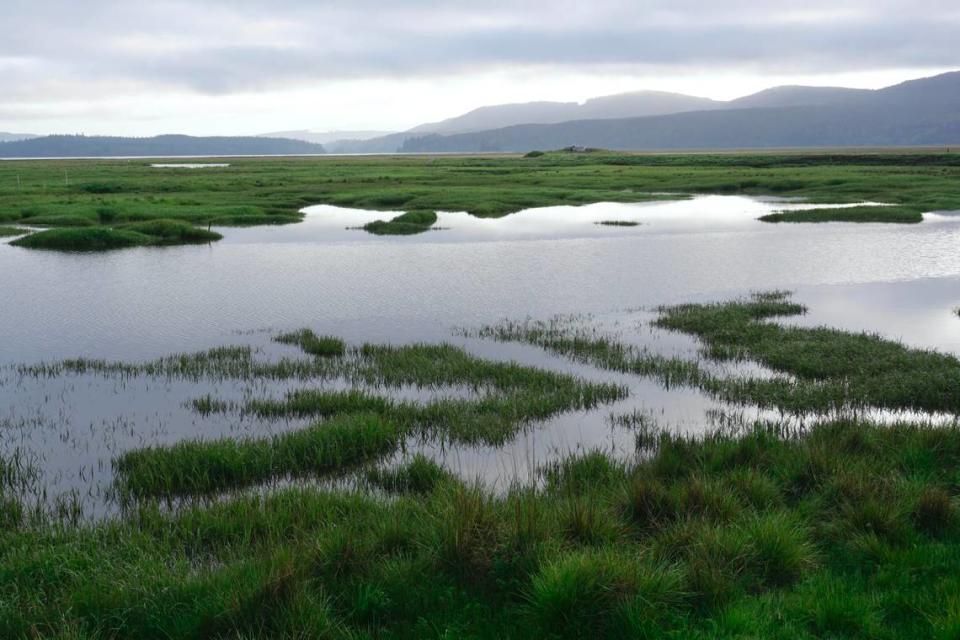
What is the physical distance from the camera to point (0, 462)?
39.8 feet

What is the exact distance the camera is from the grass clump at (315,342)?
65.0 feet

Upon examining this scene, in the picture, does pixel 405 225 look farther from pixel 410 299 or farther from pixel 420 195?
pixel 410 299

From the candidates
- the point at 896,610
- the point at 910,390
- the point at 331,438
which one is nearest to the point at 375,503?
the point at 331,438

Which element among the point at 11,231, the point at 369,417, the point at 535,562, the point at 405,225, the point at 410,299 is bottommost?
the point at 369,417

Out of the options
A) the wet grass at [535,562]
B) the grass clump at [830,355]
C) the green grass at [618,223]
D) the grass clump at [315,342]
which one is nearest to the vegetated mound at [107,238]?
the grass clump at [315,342]

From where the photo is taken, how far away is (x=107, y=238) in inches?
1580

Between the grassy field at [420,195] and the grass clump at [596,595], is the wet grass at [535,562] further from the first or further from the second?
the grassy field at [420,195]

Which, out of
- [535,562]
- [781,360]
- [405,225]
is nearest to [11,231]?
[405,225]

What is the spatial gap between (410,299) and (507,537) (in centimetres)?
1885

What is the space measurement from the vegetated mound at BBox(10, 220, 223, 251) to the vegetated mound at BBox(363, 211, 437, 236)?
9.18 metres

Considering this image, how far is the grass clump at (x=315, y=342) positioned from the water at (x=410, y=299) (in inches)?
22.7

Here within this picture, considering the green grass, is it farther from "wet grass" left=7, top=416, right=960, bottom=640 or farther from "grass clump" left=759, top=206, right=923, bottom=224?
"wet grass" left=7, top=416, right=960, bottom=640

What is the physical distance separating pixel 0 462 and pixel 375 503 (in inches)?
259

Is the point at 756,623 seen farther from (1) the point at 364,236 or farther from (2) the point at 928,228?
(2) the point at 928,228
